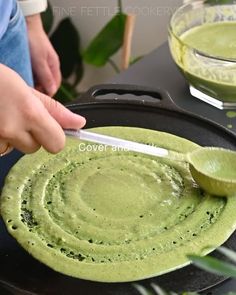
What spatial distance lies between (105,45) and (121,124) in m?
0.70

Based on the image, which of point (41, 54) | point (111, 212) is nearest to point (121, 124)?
point (111, 212)

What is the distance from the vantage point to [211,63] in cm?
89

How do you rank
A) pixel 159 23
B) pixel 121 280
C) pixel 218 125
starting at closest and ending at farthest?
pixel 121 280 → pixel 218 125 → pixel 159 23

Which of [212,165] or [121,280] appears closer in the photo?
[121,280]

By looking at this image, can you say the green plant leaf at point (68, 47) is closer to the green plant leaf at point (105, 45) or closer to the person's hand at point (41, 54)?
the green plant leaf at point (105, 45)

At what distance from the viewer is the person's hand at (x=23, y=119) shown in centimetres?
66

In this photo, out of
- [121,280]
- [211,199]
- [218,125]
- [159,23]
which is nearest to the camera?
[121,280]

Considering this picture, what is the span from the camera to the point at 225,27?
103cm

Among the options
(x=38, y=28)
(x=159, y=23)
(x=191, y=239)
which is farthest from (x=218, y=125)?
(x=159, y=23)

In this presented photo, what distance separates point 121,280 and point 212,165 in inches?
8.8

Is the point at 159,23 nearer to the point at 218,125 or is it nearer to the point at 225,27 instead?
the point at 225,27

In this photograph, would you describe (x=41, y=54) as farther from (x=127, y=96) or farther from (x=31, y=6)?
(x=127, y=96)

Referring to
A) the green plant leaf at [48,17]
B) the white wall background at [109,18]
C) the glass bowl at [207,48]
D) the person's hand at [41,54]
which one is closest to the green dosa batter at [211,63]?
the glass bowl at [207,48]

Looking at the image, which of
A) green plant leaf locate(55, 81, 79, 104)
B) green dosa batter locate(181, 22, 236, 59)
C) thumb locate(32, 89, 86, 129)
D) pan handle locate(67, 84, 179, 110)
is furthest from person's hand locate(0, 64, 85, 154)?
green plant leaf locate(55, 81, 79, 104)
